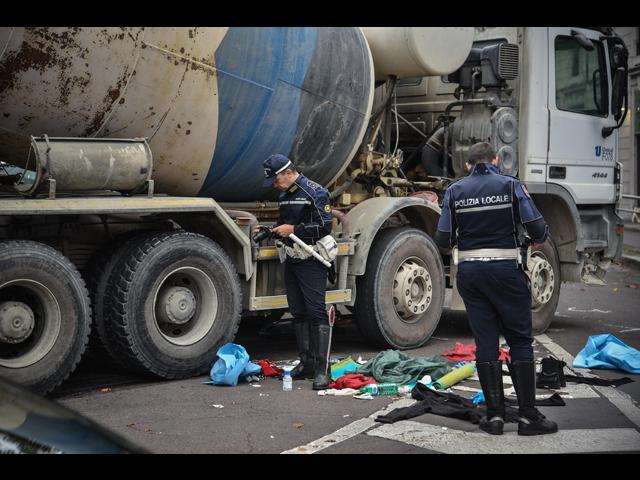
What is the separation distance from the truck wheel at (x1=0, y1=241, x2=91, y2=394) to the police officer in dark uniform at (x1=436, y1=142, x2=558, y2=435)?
2601 millimetres

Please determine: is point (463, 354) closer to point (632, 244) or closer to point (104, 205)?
point (104, 205)

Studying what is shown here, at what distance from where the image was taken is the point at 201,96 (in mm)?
7727

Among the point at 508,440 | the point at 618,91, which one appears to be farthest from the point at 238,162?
the point at 618,91

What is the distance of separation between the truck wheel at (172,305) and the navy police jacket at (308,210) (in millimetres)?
623

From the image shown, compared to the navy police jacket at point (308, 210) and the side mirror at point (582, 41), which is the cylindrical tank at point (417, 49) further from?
the navy police jacket at point (308, 210)

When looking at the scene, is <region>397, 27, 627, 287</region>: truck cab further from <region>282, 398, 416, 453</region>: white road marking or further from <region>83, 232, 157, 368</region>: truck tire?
<region>282, 398, 416, 453</region>: white road marking

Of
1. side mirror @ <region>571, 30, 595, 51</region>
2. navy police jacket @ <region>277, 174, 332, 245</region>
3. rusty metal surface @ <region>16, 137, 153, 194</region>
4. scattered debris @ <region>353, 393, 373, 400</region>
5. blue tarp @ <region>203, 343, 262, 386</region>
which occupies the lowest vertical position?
scattered debris @ <region>353, 393, 373, 400</region>

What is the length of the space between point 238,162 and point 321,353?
1.74 meters

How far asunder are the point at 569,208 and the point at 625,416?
Answer: 4.65 meters

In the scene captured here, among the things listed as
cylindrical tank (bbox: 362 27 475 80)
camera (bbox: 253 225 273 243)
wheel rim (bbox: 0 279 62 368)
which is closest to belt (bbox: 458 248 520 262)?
camera (bbox: 253 225 273 243)

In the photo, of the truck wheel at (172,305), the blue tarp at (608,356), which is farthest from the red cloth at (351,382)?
the blue tarp at (608,356)

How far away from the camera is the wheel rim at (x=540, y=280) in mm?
10680

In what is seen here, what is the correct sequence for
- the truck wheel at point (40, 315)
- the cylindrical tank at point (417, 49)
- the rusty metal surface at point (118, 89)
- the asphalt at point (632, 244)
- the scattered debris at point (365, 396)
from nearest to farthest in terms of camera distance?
the truck wheel at point (40, 315) → the rusty metal surface at point (118, 89) → the scattered debris at point (365, 396) → the cylindrical tank at point (417, 49) → the asphalt at point (632, 244)

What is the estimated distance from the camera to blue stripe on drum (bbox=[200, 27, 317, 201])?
25.9ft
